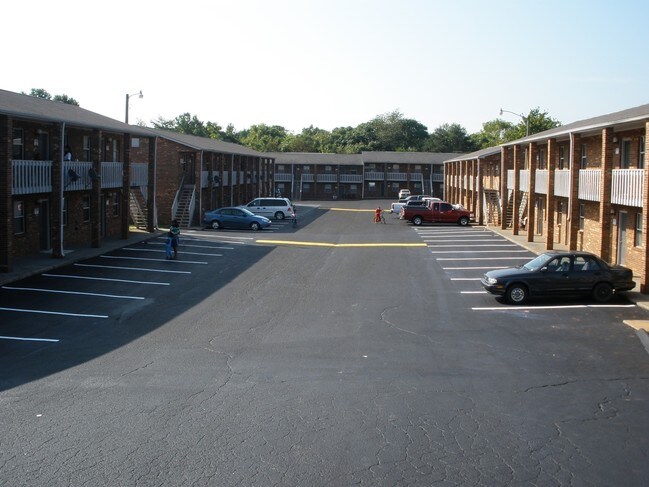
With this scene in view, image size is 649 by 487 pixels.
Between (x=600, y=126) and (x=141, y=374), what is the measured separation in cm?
1795

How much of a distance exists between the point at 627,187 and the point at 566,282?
17.2ft

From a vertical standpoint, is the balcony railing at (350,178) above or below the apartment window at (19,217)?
above

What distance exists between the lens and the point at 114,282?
23.4 meters

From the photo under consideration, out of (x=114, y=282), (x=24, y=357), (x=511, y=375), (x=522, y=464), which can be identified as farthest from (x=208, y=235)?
(x=522, y=464)

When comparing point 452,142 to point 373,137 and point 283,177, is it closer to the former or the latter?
point 373,137

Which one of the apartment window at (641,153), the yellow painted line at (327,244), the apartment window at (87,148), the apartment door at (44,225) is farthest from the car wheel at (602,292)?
the apartment window at (87,148)

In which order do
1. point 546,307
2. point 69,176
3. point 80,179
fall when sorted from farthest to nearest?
point 80,179
point 69,176
point 546,307

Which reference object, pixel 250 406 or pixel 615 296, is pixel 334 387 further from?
pixel 615 296

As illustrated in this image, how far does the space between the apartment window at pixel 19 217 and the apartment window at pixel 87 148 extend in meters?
6.88

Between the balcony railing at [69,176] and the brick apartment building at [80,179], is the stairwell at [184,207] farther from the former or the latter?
the balcony railing at [69,176]

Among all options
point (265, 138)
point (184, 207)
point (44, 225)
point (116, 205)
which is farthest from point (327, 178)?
point (44, 225)

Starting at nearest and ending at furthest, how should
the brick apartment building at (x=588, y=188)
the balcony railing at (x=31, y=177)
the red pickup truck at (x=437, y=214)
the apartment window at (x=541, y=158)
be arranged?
the brick apartment building at (x=588, y=188)
the balcony railing at (x=31, y=177)
the apartment window at (x=541, y=158)
the red pickup truck at (x=437, y=214)

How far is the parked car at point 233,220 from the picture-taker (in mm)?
44844

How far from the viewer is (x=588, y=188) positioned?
92.1ft
